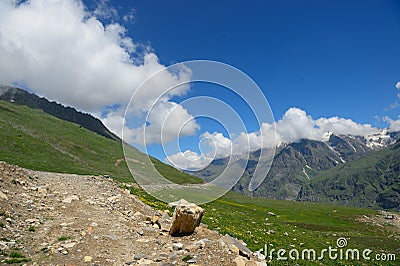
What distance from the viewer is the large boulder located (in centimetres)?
1563

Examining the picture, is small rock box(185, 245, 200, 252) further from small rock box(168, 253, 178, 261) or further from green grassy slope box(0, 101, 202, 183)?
A: green grassy slope box(0, 101, 202, 183)

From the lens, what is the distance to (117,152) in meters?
109

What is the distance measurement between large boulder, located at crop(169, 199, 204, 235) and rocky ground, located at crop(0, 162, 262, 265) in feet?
1.42

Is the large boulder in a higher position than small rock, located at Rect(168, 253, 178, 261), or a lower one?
higher

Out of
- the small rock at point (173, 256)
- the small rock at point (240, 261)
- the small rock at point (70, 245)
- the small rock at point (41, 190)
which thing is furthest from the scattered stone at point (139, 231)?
the small rock at point (41, 190)

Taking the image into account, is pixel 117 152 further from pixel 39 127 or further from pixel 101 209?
pixel 101 209

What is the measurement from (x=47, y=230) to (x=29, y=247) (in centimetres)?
210

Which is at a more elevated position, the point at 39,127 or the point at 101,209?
the point at 39,127

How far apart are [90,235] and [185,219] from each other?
491 centimetres

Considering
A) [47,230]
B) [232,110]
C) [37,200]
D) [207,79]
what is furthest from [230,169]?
[37,200]

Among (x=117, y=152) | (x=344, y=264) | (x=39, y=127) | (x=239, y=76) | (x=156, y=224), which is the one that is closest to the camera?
(x=239, y=76)

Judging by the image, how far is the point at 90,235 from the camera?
49.1ft

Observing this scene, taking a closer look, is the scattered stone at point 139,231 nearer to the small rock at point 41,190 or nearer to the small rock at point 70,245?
the small rock at point 70,245

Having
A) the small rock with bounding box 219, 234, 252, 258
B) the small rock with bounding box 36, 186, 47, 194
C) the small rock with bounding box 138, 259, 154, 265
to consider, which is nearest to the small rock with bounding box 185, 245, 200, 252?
the small rock with bounding box 219, 234, 252, 258
